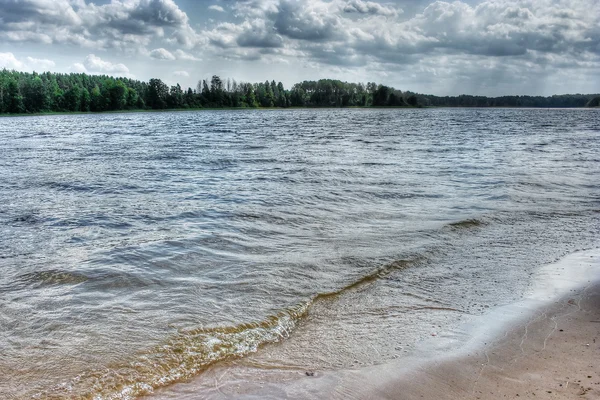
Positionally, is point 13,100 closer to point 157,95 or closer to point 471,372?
point 157,95

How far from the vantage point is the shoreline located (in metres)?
4.46

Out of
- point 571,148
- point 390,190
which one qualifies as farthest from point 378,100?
point 390,190

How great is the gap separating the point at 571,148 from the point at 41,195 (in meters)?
31.6

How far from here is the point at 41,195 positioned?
15008 mm

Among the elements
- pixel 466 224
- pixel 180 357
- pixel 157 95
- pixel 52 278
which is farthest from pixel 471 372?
pixel 157 95

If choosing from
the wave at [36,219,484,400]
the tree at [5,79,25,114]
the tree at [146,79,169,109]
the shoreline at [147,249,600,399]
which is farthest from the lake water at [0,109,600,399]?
the tree at [146,79,169,109]

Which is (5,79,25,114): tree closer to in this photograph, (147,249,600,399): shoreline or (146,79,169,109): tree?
Answer: (146,79,169,109): tree

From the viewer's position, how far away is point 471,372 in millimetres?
4789

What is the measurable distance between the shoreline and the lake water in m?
0.27

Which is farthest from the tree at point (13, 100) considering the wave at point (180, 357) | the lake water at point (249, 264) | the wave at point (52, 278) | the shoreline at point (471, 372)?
the shoreline at point (471, 372)

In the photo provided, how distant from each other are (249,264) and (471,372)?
4.55 metres

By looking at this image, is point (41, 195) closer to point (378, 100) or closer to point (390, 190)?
point (390, 190)

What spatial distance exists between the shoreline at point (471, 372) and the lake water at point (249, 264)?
0.90 ft

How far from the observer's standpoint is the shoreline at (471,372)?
14.6 ft
